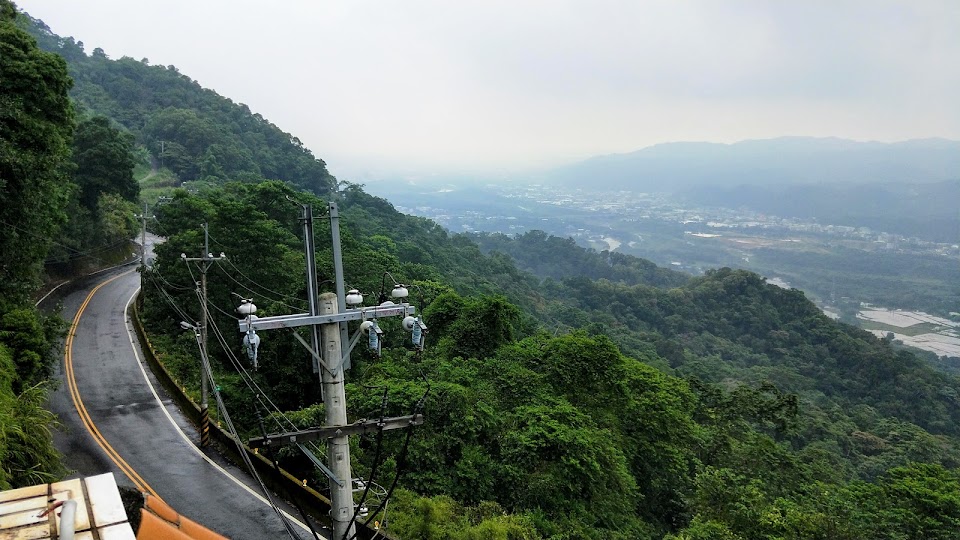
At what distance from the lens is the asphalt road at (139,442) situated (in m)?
12.3

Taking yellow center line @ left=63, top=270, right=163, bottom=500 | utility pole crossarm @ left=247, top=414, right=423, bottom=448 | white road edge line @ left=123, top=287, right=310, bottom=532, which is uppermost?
utility pole crossarm @ left=247, top=414, right=423, bottom=448

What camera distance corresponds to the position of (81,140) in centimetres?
3222

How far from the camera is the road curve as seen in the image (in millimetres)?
12305

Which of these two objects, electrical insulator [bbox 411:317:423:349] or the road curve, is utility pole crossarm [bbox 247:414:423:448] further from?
the road curve

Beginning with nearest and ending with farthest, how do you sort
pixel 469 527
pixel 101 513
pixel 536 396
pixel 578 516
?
pixel 101 513
pixel 469 527
pixel 578 516
pixel 536 396

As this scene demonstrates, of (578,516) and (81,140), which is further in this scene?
(81,140)

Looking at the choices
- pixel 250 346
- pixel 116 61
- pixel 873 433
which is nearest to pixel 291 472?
pixel 250 346

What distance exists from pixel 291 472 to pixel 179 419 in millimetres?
4749

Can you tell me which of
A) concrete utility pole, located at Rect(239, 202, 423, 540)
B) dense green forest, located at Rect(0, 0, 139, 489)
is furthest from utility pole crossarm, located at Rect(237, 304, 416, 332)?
dense green forest, located at Rect(0, 0, 139, 489)

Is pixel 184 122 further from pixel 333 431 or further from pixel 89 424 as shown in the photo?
pixel 333 431

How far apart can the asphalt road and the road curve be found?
0.07ft

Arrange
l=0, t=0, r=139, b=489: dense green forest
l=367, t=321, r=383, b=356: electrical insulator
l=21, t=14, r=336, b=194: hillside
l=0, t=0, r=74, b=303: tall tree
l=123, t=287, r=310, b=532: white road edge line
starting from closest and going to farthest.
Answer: l=367, t=321, r=383, b=356: electrical insulator, l=0, t=0, r=139, b=489: dense green forest, l=123, t=287, r=310, b=532: white road edge line, l=0, t=0, r=74, b=303: tall tree, l=21, t=14, r=336, b=194: hillside

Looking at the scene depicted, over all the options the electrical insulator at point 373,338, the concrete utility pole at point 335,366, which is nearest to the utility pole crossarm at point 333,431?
the concrete utility pole at point 335,366

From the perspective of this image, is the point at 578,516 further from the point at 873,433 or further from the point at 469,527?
the point at 873,433
